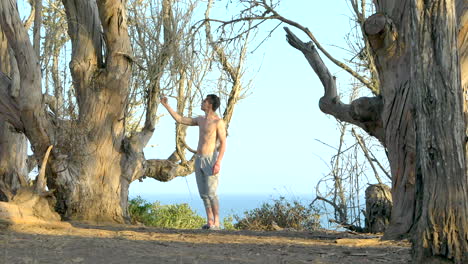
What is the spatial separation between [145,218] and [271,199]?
371 centimetres

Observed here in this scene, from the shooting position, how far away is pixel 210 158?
35.0ft

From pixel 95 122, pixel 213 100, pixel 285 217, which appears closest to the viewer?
pixel 213 100

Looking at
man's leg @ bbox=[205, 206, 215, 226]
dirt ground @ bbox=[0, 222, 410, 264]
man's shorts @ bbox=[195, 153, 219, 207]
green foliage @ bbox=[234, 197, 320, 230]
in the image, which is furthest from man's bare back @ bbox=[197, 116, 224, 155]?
green foliage @ bbox=[234, 197, 320, 230]

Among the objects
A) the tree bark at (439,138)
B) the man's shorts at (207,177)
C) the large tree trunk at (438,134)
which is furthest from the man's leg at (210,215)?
the tree bark at (439,138)

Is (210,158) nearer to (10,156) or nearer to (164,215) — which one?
(10,156)

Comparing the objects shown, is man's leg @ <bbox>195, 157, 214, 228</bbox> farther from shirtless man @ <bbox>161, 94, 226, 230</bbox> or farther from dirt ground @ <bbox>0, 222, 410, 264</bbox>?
dirt ground @ <bbox>0, 222, 410, 264</bbox>

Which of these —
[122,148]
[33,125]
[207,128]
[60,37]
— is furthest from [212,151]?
[60,37]

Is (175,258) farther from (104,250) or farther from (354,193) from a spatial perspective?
(354,193)

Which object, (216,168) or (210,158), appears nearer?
(216,168)

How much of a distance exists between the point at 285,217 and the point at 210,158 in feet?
11.5

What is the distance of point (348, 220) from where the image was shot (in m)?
12.4

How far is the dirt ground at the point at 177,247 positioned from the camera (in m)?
6.87

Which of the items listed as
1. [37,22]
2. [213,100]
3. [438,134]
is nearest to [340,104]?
[213,100]

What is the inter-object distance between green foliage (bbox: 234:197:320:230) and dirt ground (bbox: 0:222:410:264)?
3.16 meters
